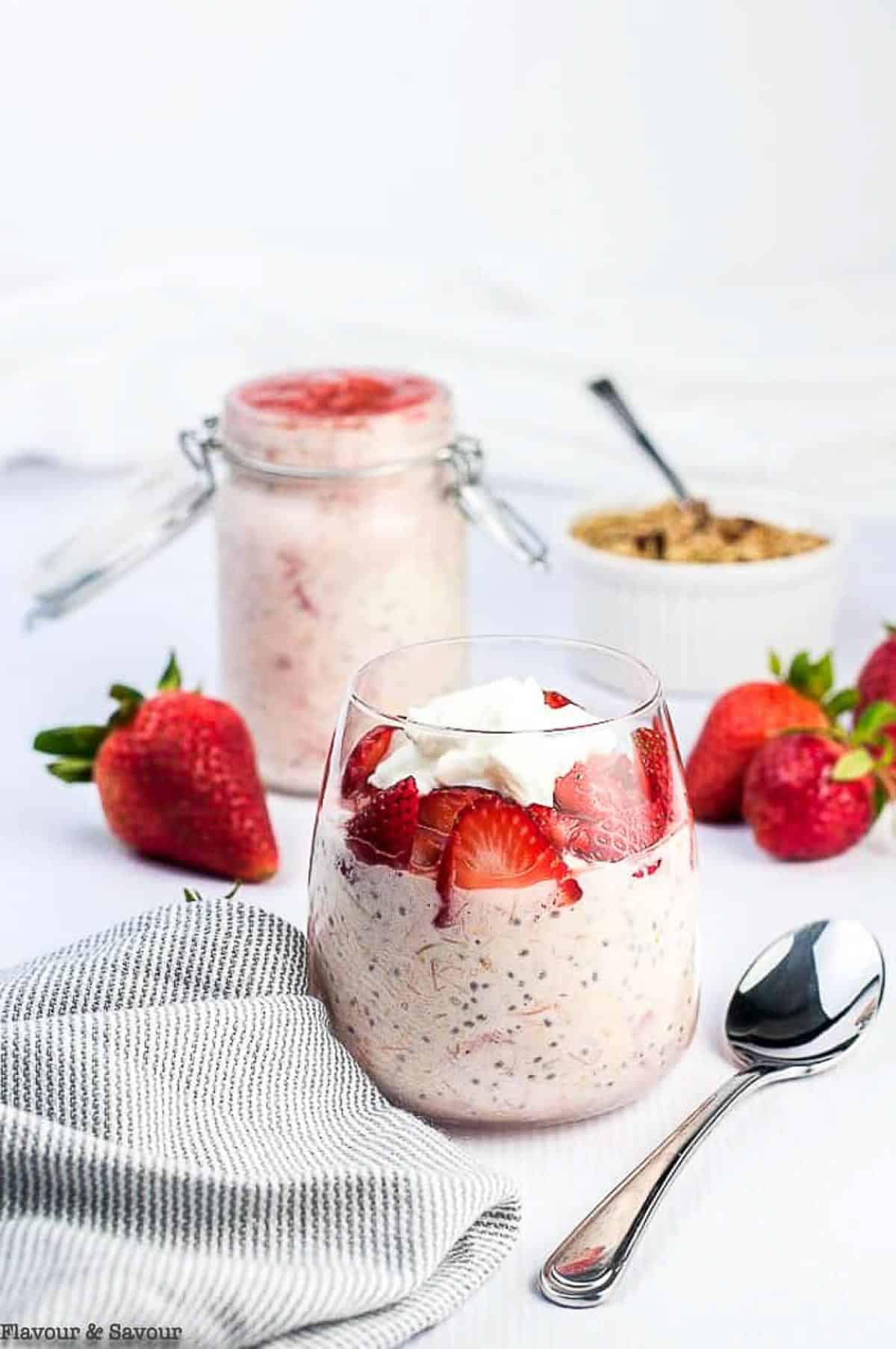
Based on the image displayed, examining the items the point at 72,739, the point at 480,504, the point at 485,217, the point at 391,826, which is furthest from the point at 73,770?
the point at 485,217

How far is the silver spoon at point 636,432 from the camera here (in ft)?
6.15

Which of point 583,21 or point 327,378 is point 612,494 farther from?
point 583,21

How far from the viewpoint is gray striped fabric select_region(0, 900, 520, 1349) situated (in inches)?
32.6

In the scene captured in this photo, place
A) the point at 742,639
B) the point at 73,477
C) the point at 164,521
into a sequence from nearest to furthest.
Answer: the point at 164,521, the point at 742,639, the point at 73,477

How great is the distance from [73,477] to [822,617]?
1.22 meters

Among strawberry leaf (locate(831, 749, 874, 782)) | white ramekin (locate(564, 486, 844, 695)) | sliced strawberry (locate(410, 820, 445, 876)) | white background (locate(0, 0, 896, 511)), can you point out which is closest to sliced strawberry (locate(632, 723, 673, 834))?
sliced strawberry (locate(410, 820, 445, 876))

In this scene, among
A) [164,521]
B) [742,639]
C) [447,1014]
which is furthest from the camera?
[742,639]

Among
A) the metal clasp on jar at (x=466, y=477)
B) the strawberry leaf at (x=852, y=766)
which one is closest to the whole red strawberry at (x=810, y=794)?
the strawberry leaf at (x=852, y=766)

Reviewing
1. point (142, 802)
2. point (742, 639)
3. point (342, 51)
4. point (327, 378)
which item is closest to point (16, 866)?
point (142, 802)

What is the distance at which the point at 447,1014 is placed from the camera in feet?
3.27

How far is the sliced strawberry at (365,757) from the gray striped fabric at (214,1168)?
→ 110mm

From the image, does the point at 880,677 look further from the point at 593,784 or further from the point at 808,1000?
the point at 593,784

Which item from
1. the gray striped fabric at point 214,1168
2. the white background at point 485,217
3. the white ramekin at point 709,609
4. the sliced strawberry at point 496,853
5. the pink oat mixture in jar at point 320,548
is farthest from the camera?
the white background at point 485,217

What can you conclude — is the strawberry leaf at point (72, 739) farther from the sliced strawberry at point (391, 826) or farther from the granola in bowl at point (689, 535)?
the granola in bowl at point (689, 535)
